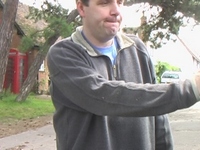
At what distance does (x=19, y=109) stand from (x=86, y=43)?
45.6 ft

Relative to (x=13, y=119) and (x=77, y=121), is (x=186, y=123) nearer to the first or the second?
(x=13, y=119)

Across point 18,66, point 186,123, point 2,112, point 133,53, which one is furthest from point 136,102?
point 18,66

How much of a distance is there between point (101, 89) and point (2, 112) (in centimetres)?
1320

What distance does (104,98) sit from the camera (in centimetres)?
153

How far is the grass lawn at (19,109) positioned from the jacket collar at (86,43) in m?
11.5

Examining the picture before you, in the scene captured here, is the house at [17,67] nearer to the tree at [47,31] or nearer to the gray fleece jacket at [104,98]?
the tree at [47,31]

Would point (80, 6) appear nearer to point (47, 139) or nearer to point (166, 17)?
point (47, 139)

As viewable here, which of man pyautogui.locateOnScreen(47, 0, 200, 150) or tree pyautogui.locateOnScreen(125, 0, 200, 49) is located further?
tree pyautogui.locateOnScreen(125, 0, 200, 49)

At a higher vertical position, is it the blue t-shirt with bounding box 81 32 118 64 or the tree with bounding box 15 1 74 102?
the tree with bounding box 15 1 74 102

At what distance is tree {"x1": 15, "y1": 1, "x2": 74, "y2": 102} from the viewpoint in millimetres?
14000

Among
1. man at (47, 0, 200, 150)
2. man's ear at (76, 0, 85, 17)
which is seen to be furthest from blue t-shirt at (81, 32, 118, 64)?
man's ear at (76, 0, 85, 17)

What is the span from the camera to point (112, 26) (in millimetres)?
1689

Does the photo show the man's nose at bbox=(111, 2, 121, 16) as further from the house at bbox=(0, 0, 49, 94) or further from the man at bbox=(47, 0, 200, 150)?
the house at bbox=(0, 0, 49, 94)

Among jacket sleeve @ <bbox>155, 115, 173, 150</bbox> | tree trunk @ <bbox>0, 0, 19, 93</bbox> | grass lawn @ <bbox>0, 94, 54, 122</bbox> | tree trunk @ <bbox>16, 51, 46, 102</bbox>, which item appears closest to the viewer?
jacket sleeve @ <bbox>155, 115, 173, 150</bbox>
